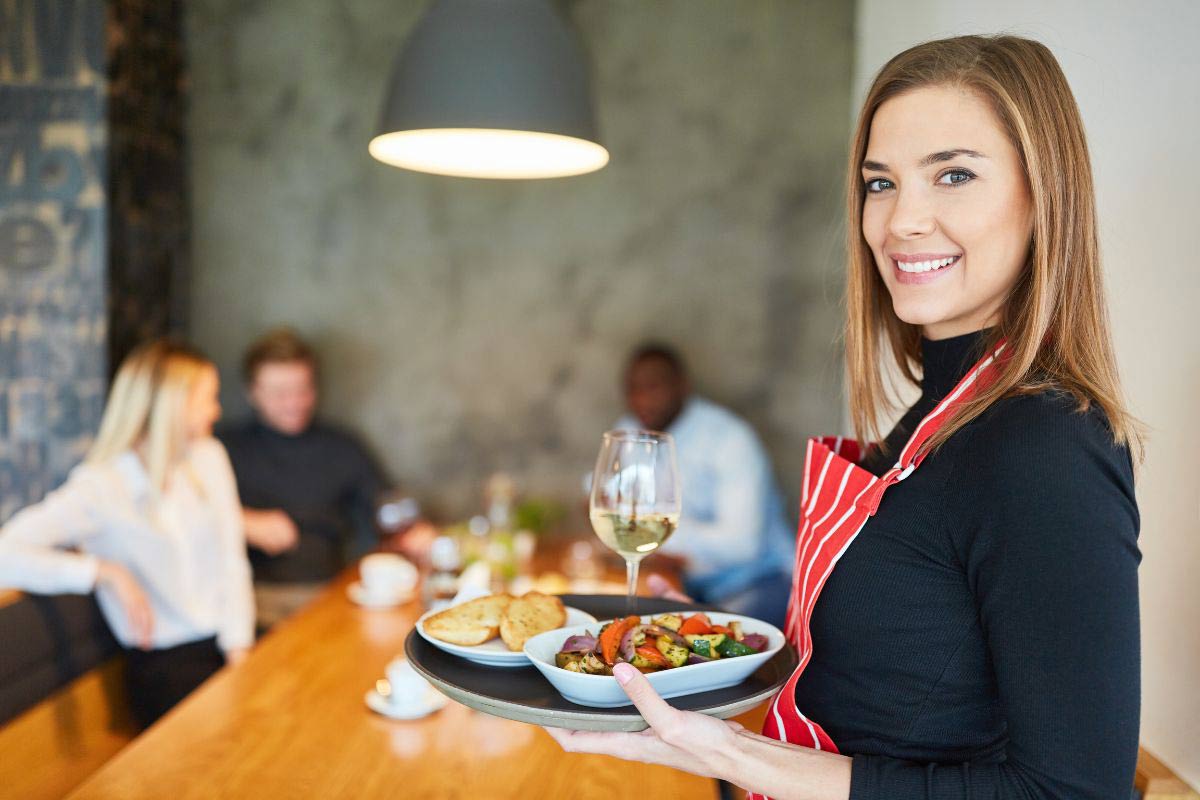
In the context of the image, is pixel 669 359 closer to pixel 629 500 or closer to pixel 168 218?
pixel 168 218


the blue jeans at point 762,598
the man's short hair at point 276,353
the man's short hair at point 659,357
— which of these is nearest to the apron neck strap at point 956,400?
the blue jeans at point 762,598

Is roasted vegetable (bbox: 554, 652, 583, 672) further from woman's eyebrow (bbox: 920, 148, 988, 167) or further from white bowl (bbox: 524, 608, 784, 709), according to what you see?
woman's eyebrow (bbox: 920, 148, 988, 167)

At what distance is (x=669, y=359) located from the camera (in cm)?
339

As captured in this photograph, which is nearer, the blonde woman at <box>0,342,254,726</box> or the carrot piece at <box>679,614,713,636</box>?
the carrot piece at <box>679,614,713,636</box>

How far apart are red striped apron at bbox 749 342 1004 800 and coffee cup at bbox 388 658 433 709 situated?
748 millimetres

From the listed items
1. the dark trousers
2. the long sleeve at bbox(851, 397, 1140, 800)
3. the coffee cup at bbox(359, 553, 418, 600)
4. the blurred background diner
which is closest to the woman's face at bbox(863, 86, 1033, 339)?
the long sleeve at bbox(851, 397, 1140, 800)

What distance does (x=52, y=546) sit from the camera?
2.46 meters

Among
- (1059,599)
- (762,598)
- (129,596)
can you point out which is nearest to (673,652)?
(1059,599)

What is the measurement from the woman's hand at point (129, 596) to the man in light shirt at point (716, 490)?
1.53 metres

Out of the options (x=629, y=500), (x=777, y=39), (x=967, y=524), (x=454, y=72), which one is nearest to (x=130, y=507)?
(x=454, y=72)

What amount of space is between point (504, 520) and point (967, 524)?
2.20 m

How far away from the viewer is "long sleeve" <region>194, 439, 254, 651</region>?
2734mm

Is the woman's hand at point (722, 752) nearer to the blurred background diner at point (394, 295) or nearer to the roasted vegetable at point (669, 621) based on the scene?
the roasted vegetable at point (669, 621)

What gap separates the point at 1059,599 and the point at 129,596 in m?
2.22
